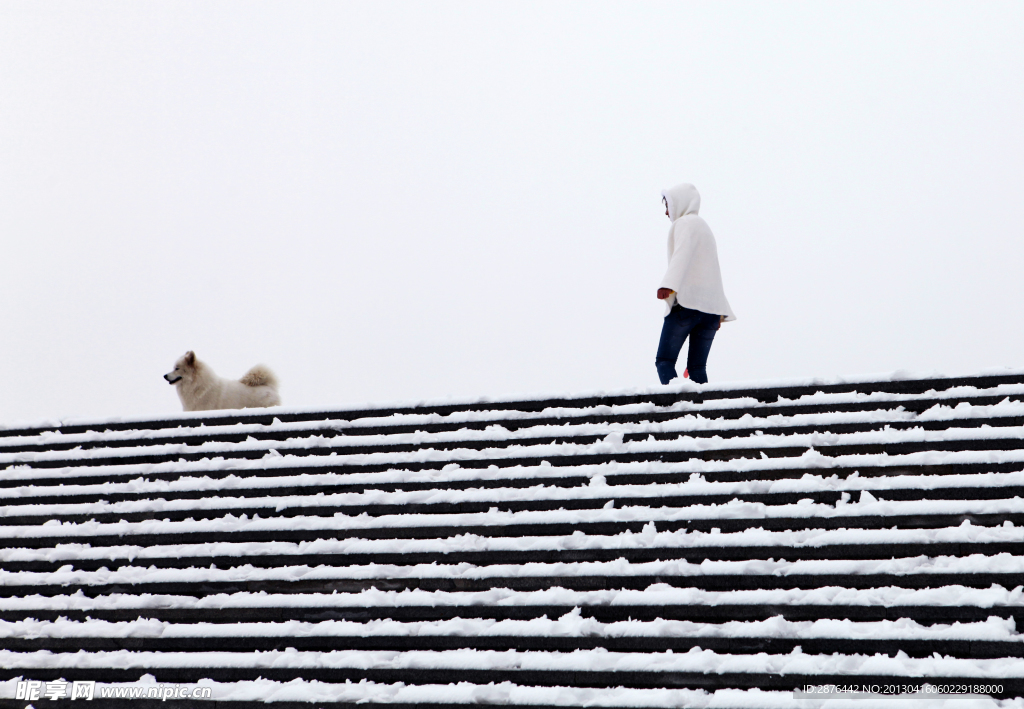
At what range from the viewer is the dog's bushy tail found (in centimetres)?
986

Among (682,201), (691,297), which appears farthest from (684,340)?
(682,201)

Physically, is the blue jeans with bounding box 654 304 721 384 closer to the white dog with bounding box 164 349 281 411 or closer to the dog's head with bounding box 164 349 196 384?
the white dog with bounding box 164 349 281 411

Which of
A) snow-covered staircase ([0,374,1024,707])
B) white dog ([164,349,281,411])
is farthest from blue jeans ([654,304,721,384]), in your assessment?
white dog ([164,349,281,411])

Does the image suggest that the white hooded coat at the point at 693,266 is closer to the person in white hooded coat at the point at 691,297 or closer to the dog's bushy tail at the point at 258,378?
the person in white hooded coat at the point at 691,297

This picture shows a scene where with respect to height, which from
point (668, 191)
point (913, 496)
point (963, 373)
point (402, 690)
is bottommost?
point (402, 690)

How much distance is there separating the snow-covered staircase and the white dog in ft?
12.4

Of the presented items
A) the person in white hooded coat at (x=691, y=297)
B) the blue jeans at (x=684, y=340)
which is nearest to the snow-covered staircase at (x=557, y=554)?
the blue jeans at (x=684, y=340)

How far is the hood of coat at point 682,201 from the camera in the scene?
263 inches

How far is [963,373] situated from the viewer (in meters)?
4.83

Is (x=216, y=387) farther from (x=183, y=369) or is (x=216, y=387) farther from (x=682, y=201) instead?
(x=682, y=201)

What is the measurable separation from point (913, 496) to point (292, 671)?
3.01 meters

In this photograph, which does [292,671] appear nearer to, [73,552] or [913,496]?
[73,552]

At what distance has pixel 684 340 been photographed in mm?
6508

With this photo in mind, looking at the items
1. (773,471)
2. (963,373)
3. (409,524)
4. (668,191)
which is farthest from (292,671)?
(668,191)
